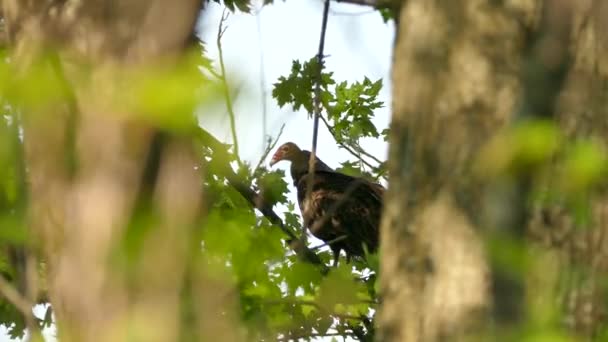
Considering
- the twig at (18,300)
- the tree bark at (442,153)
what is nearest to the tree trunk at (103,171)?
the twig at (18,300)

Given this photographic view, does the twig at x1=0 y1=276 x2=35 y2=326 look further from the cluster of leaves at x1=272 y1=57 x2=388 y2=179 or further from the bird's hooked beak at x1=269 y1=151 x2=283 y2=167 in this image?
the bird's hooked beak at x1=269 y1=151 x2=283 y2=167

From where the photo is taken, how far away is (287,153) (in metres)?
14.2

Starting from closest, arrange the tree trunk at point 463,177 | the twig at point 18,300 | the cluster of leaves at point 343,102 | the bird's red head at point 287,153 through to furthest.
A: 1. the twig at point 18,300
2. the tree trunk at point 463,177
3. the cluster of leaves at point 343,102
4. the bird's red head at point 287,153

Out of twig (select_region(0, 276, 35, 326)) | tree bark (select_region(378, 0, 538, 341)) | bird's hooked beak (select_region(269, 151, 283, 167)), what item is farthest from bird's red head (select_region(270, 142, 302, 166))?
twig (select_region(0, 276, 35, 326))

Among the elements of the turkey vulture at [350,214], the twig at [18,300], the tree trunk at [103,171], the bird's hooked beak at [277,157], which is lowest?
the twig at [18,300]

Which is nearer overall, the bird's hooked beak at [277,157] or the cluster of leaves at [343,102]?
the cluster of leaves at [343,102]

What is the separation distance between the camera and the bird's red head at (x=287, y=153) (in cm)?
1409

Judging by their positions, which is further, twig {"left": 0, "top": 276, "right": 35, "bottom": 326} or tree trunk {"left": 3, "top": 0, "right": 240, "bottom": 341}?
twig {"left": 0, "top": 276, "right": 35, "bottom": 326}

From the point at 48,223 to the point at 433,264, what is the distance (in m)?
0.89

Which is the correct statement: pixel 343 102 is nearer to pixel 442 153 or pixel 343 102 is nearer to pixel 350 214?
pixel 350 214

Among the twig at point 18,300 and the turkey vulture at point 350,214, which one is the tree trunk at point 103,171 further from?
the turkey vulture at point 350,214

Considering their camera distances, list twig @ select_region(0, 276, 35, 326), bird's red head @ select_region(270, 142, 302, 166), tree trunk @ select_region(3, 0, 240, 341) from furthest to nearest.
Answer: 1. bird's red head @ select_region(270, 142, 302, 166)
2. twig @ select_region(0, 276, 35, 326)
3. tree trunk @ select_region(3, 0, 240, 341)

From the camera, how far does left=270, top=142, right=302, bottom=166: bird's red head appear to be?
14.1 metres

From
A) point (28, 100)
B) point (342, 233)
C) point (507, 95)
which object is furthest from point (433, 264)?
point (342, 233)
